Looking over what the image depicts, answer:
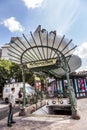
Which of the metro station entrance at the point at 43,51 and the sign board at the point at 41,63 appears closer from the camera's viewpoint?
the metro station entrance at the point at 43,51

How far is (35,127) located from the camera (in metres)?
7.27

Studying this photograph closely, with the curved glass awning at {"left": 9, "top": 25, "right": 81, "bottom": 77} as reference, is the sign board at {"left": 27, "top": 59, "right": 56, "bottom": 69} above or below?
below

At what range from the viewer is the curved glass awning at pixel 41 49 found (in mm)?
9234

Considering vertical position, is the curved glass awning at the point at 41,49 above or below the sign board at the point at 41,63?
above

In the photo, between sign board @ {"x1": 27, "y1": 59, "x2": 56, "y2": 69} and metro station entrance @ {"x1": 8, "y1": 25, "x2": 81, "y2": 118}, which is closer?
metro station entrance @ {"x1": 8, "y1": 25, "x2": 81, "y2": 118}

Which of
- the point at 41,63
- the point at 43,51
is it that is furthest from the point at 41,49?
the point at 41,63

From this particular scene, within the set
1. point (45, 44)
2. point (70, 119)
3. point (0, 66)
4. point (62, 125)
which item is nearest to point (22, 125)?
point (62, 125)

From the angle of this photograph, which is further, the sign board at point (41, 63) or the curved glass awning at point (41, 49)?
the sign board at point (41, 63)

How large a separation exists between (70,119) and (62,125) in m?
1.18

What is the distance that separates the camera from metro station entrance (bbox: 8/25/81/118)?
9.22 metres

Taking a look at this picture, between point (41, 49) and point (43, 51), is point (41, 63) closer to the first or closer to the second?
point (43, 51)

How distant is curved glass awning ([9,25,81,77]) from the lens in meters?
9.23

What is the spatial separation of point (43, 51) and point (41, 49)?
0.81 ft

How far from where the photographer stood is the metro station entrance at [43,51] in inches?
363
